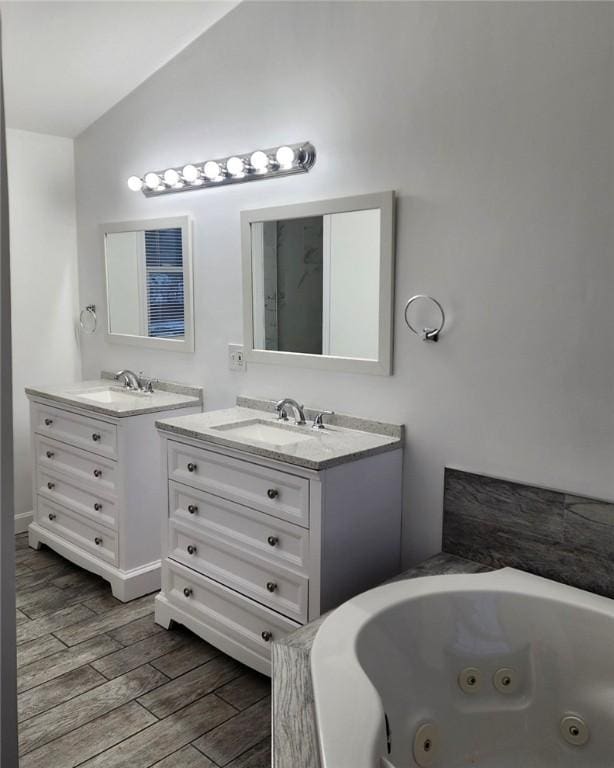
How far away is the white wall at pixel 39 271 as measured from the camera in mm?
3725

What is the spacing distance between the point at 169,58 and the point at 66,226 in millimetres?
1209

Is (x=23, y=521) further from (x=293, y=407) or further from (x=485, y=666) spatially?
(x=485, y=666)

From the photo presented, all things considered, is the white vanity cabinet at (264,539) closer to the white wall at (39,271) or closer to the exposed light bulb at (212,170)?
the exposed light bulb at (212,170)

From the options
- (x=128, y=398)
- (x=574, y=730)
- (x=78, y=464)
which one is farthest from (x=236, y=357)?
(x=574, y=730)

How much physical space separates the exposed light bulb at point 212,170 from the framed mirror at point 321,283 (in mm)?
223

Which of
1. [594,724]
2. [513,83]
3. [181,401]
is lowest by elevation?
[594,724]

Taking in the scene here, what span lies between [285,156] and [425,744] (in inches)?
81.6

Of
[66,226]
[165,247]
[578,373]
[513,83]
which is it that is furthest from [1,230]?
[66,226]

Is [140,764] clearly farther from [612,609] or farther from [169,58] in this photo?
[169,58]

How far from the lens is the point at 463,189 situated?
2.21 metres

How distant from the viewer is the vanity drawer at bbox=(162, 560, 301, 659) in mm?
2387

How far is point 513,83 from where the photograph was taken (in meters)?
2.05

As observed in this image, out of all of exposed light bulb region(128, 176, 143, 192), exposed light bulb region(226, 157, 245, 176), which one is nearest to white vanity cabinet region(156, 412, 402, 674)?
exposed light bulb region(226, 157, 245, 176)

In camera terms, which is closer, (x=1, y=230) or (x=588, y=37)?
(x=1, y=230)
